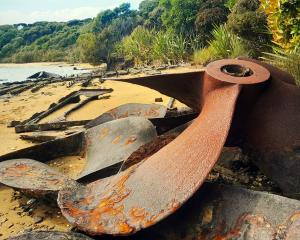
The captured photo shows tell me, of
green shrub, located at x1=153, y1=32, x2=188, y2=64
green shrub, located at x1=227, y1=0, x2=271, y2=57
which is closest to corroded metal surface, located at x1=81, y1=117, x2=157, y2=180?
green shrub, located at x1=227, y1=0, x2=271, y2=57

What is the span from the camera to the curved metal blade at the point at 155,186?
1.82 m

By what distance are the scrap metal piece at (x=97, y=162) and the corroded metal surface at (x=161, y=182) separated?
0.32 m

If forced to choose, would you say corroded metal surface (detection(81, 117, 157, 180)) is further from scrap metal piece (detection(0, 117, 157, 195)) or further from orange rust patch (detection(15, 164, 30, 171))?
orange rust patch (detection(15, 164, 30, 171))

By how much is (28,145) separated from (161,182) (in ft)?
12.2

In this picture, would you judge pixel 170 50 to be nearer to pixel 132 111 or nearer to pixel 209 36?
pixel 209 36

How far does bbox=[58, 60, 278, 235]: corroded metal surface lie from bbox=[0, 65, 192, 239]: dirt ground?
47 centimetres

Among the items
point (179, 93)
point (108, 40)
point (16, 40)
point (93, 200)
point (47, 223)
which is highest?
point (179, 93)

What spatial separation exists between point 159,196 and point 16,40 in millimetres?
79801

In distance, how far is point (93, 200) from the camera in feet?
7.26

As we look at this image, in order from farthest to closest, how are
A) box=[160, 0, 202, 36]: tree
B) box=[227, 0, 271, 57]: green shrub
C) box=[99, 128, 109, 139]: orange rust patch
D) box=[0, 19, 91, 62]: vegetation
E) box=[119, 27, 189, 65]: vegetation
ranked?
box=[0, 19, 91, 62]: vegetation, box=[160, 0, 202, 36]: tree, box=[119, 27, 189, 65]: vegetation, box=[227, 0, 271, 57]: green shrub, box=[99, 128, 109, 139]: orange rust patch

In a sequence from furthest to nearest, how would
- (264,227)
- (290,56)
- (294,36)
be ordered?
(290,56) < (294,36) < (264,227)

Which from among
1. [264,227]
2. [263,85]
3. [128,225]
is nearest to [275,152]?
[263,85]

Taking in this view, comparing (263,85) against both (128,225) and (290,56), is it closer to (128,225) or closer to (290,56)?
(128,225)

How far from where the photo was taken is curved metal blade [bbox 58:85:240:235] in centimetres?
182
